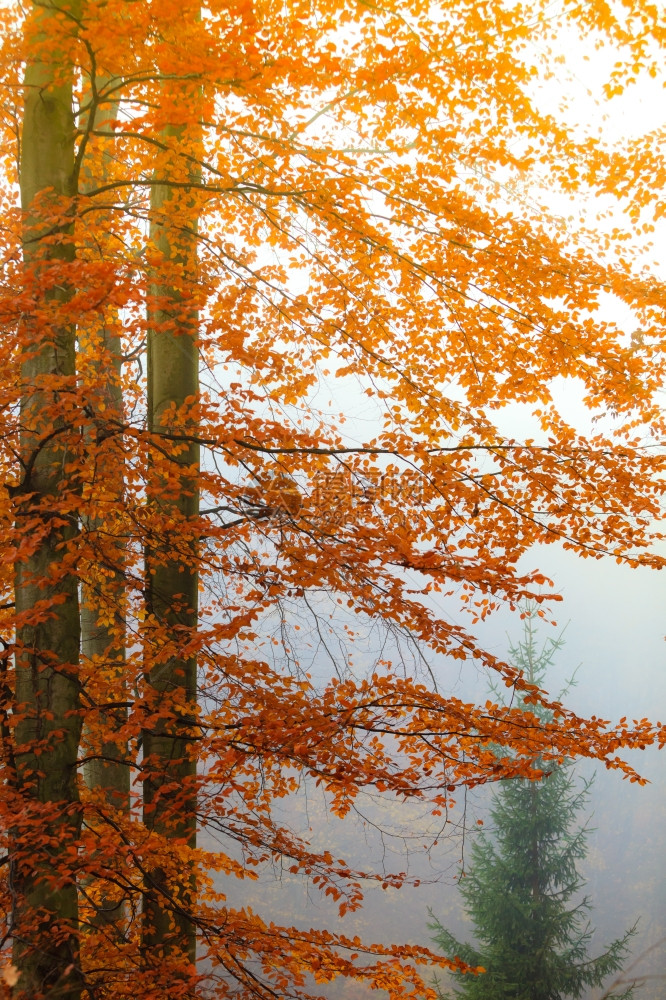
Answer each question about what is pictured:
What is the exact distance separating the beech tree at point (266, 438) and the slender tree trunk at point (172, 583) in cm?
3

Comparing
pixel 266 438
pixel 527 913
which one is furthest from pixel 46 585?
pixel 527 913

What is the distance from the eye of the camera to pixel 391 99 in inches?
159

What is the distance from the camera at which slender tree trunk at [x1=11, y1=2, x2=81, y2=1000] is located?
3.42 meters

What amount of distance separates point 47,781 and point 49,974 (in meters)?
0.84

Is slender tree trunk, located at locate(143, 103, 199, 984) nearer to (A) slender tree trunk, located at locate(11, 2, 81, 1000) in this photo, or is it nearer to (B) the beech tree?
(B) the beech tree

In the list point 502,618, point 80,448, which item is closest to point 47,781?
point 80,448

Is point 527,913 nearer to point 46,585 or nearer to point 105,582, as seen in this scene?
point 105,582

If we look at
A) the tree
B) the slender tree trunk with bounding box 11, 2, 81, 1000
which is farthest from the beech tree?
the tree

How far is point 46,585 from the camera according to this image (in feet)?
11.4

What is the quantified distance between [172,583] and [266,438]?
58.9 inches

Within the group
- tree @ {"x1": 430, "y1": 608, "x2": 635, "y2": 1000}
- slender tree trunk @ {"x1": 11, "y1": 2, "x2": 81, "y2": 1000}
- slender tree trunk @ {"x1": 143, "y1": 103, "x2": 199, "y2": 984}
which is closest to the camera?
slender tree trunk @ {"x1": 11, "y1": 2, "x2": 81, "y2": 1000}

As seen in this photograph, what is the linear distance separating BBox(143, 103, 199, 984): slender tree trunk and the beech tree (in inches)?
1.0

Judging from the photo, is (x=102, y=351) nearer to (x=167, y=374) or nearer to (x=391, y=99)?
(x=167, y=374)

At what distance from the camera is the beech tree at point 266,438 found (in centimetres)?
349
